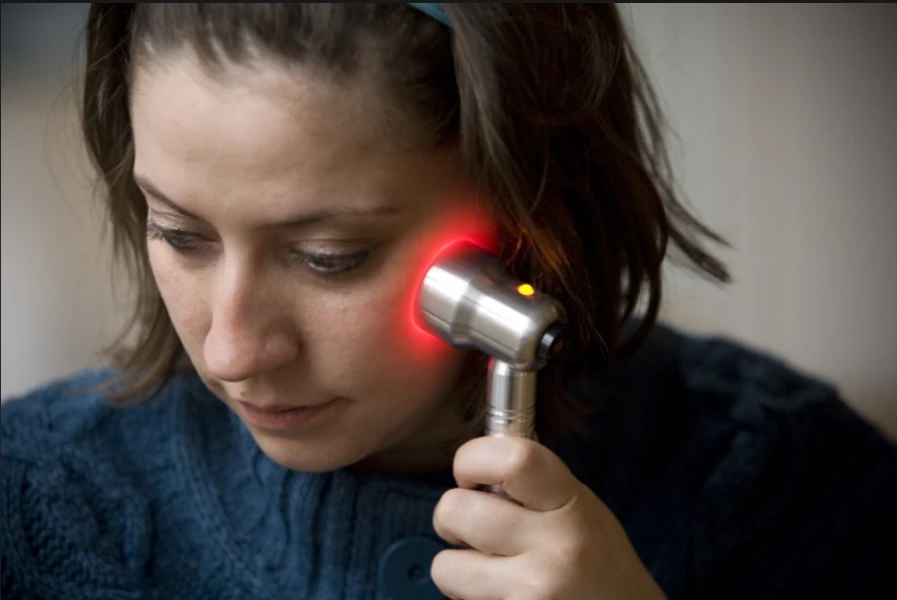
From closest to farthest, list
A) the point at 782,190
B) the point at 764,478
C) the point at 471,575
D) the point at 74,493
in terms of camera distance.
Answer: the point at 471,575 < the point at 74,493 < the point at 764,478 < the point at 782,190

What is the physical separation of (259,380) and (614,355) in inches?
15.2

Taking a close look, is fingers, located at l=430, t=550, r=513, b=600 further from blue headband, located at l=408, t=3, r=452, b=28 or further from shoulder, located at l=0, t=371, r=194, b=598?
blue headband, located at l=408, t=3, r=452, b=28

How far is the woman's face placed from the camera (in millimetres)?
677

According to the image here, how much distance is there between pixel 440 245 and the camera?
Result: 2.47 ft

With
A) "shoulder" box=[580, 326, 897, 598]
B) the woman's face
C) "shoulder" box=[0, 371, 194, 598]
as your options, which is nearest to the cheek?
the woman's face

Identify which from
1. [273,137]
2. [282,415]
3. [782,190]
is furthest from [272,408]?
[782,190]

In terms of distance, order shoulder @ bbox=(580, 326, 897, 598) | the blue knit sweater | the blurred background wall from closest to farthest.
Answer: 1. the blue knit sweater
2. shoulder @ bbox=(580, 326, 897, 598)
3. the blurred background wall

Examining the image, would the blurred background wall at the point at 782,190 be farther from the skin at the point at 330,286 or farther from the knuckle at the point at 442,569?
the knuckle at the point at 442,569

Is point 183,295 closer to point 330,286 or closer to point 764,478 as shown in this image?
point 330,286

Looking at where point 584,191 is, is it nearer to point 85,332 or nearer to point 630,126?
point 630,126

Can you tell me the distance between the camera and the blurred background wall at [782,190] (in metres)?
1.16

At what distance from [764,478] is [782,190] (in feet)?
1.63

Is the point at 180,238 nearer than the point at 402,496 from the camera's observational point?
Yes

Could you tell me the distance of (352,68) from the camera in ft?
2.26
